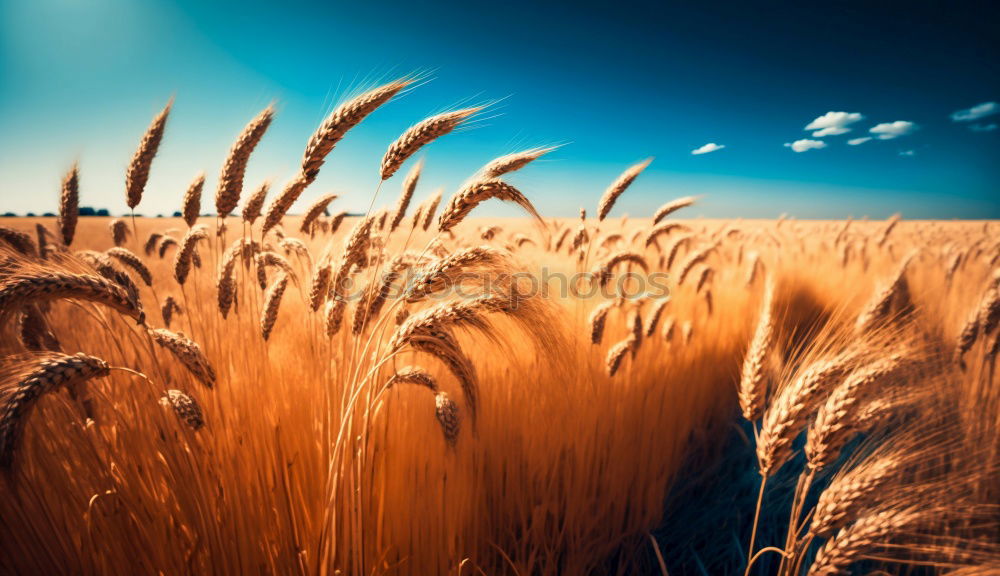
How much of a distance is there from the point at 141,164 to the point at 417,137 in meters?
1.49

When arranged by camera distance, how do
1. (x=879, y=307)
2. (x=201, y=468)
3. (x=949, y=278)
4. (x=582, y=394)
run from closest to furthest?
(x=201, y=468), (x=582, y=394), (x=879, y=307), (x=949, y=278)

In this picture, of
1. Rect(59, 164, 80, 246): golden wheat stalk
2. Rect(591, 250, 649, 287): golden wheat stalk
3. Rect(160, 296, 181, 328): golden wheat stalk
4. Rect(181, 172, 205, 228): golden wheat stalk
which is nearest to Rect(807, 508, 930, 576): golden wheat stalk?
Rect(591, 250, 649, 287): golden wheat stalk

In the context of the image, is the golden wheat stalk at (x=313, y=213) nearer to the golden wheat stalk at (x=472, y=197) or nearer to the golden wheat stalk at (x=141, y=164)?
the golden wheat stalk at (x=141, y=164)

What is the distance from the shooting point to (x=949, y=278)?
3.96m

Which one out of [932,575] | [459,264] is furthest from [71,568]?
[932,575]

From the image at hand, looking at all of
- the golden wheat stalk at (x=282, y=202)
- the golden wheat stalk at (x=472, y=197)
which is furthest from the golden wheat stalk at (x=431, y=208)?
the golden wheat stalk at (x=472, y=197)

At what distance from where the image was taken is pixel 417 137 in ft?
4.17

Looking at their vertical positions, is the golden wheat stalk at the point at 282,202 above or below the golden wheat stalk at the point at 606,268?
above

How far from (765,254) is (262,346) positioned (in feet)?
25.8

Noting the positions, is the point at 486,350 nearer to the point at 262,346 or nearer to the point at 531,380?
the point at 531,380

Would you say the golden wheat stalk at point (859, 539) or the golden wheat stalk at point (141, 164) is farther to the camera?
the golden wheat stalk at point (141, 164)

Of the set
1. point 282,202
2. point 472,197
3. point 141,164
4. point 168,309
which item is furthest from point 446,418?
point 168,309

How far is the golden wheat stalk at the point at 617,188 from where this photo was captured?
2580 mm

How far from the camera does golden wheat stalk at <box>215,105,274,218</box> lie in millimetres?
1599
